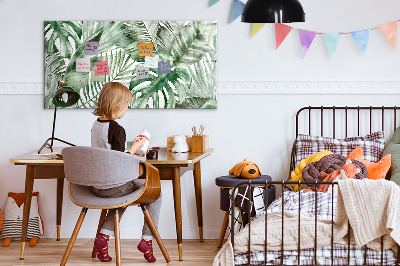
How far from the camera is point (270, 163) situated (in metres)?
4.50

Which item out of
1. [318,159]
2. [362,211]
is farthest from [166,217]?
[362,211]

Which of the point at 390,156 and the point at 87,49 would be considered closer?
the point at 390,156

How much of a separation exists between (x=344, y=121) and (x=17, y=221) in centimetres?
243

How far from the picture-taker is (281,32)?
442 cm

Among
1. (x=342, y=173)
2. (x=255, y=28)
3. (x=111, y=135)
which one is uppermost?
(x=255, y=28)

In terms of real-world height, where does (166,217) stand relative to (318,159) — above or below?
below

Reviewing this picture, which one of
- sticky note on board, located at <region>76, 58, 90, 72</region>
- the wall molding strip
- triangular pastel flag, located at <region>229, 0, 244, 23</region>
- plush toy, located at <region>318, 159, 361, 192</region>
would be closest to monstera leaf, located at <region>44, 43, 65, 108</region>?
sticky note on board, located at <region>76, 58, 90, 72</region>

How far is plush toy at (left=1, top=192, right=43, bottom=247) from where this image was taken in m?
4.35

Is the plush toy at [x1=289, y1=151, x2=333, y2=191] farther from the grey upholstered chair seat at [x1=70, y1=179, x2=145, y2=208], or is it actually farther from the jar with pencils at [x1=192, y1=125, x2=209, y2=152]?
the grey upholstered chair seat at [x1=70, y1=179, x2=145, y2=208]

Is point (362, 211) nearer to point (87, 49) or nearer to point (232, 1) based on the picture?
point (232, 1)

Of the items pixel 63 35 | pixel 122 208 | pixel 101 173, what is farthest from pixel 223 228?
pixel 63 35

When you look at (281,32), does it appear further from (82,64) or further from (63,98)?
(63,98)

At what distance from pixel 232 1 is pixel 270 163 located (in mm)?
1196

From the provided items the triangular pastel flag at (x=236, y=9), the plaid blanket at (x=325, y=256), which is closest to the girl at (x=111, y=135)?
the plaid blanket at (x=325, y=256)
